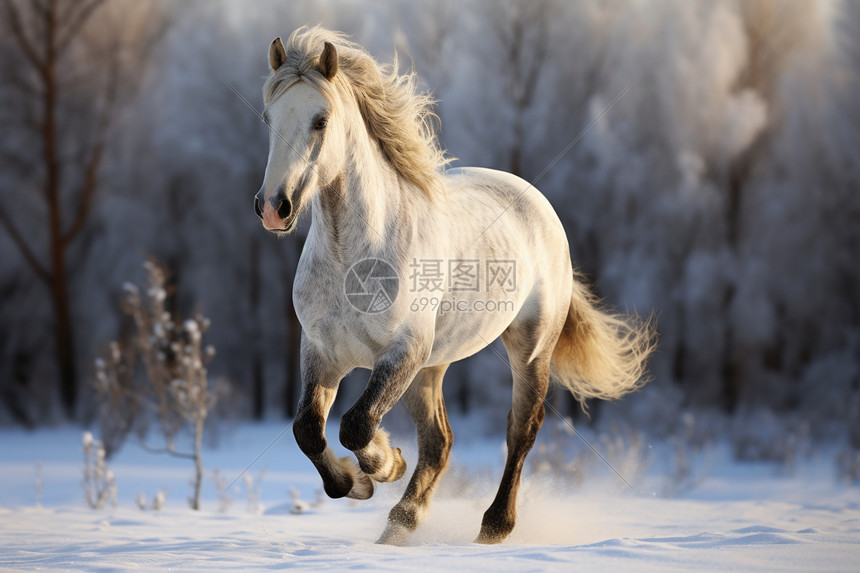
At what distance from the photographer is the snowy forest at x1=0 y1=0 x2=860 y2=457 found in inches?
446

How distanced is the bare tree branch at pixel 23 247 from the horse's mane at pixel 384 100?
1025 cm

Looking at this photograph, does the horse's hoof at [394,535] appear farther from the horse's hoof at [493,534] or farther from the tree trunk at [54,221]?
the tree trunk at [54,221]

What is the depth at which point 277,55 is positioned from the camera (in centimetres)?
318

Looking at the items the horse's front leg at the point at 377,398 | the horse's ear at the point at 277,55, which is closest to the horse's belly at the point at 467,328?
the horse's front leg at the point at 377,398

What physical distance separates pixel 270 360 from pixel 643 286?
A: 771 cm

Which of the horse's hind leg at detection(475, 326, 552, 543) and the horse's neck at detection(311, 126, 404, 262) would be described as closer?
the horse's neck at detection(311, 126, 404, 262)

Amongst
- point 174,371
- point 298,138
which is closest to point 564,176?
point 174,371

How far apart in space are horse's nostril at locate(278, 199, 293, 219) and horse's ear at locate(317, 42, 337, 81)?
624 millimetres

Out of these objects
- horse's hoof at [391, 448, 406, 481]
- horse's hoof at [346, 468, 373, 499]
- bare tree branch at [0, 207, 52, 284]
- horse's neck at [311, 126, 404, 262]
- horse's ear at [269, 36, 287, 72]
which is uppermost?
bare tree branch at [0, 207, 52, 284]

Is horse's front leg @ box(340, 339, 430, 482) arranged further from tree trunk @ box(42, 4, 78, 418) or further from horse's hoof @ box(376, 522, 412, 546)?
tree trunk @ box(42, 4, 78, 418)

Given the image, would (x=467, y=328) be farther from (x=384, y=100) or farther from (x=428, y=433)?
(x=384, y=100)

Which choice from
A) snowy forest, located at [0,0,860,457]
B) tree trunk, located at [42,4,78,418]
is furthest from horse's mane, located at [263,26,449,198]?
tree trunk, located at [42,4,78,418]

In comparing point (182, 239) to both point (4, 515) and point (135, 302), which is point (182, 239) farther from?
point (4, 515)

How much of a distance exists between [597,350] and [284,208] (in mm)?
2662
